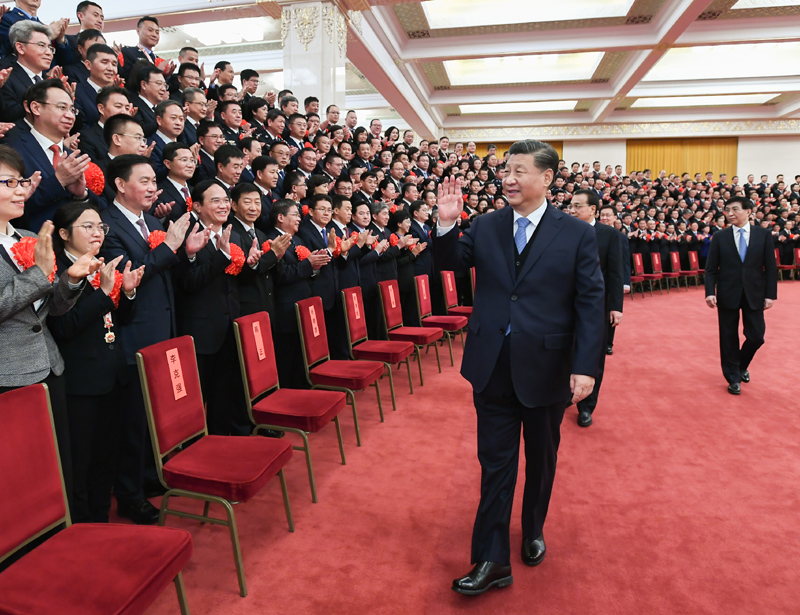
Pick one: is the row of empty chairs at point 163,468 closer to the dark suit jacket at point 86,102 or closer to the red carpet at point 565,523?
the red carpet at point 565,523

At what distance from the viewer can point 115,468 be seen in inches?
86.0

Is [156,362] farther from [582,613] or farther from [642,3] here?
[642,3]

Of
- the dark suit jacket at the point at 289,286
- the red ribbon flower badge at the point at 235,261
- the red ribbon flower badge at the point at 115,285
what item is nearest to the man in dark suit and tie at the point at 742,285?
the dark suit jacket at the point at 289,286

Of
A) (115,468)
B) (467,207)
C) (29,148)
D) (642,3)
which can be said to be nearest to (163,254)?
(29,148)

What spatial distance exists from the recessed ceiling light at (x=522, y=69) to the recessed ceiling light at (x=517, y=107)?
1737 millimetres

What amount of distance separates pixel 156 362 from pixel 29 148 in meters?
1.09

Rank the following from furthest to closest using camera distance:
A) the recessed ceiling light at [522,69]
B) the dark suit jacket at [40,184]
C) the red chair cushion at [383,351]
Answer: the recessed ceiling light at [522,69] → the red chair cushion at [383,351] → the dark suit jacket at [40,184]

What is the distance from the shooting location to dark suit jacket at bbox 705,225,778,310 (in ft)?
13.4

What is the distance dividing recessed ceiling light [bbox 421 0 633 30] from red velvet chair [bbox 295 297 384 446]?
8084 millimetres

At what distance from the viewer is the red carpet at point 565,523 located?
5.95 ft

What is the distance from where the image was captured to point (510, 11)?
961cm

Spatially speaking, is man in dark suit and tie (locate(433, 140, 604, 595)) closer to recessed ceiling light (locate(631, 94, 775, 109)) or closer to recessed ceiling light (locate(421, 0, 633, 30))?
recessed ceiling light (locate(421, 0, 633, 30))

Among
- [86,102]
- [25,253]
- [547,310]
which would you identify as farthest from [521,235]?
[86,102]

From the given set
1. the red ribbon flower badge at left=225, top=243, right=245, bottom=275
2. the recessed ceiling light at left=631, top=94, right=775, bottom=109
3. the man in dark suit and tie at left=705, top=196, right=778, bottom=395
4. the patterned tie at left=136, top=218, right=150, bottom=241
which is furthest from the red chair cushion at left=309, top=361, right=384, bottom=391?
the recessed ceiling light at left=631, top=94, right=775, bottom=109
